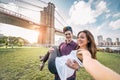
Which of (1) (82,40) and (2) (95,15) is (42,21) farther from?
(1) (82,40)

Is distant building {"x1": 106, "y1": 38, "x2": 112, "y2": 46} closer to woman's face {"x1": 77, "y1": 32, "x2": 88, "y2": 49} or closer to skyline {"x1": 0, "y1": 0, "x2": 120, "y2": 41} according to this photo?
skyline {"x1": 0, "y1": 0, "x2": 120, "y2": 41}

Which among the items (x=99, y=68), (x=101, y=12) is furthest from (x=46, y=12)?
(x=99, y=68)

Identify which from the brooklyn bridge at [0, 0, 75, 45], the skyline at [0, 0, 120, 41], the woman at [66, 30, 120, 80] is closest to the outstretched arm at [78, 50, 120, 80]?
the woman at [66, 30, 120, 80]

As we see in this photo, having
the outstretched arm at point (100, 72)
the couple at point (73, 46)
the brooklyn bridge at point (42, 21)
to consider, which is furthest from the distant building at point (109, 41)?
the outstretched arm at point (100, 72)

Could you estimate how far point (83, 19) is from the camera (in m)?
2.99

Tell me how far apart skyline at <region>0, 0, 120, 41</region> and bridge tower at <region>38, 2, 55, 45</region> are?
0.50 meters

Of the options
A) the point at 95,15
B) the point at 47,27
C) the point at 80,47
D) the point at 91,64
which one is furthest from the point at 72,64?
the point at 47,27

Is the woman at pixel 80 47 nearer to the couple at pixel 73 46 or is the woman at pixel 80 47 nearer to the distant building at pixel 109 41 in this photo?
the couple at pixel 73 46

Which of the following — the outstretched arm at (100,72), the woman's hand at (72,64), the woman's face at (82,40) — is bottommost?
the woman's hand at (72,64)

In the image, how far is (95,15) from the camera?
2.94m

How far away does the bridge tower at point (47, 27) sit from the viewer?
3.32 m

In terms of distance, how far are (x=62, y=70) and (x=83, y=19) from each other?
2.09m

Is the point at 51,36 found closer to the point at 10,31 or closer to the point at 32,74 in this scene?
the point at 10,31

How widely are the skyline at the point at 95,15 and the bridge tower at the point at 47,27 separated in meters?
0.50
